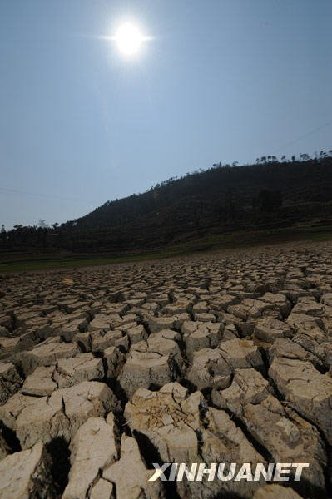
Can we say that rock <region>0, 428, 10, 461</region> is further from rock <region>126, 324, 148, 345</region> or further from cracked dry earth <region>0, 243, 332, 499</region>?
rock <region>126, 324, 148, 345</region>

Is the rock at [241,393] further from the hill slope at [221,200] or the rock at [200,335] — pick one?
the hill slope at [221,200]

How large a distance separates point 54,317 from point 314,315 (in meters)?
3.40

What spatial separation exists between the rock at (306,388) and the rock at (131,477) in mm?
955

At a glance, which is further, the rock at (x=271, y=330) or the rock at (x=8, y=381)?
the rock at (x=271, y=330)

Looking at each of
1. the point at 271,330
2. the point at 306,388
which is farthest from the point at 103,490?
the point at 271,330

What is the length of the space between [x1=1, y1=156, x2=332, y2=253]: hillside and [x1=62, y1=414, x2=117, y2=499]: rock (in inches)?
1411

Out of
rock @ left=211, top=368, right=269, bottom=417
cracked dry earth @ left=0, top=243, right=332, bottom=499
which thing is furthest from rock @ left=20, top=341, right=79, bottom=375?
rock @ left=211, top=368, right=269, bottom=417

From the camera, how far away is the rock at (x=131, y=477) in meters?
1.30

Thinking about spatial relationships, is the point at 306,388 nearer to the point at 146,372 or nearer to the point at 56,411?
the point at 146,372

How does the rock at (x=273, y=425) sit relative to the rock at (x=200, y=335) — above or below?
below

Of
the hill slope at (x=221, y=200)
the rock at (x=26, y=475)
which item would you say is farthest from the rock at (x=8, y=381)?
the hill slope at (x=221, y=200)

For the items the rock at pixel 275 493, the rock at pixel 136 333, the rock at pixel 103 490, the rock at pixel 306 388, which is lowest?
the rock at pixel 275 493

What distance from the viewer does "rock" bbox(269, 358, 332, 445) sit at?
1.78 meters

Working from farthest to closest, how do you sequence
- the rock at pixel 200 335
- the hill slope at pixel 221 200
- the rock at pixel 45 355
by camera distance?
the hill slope at pixel 221 200
the rock at pixel 200 335
the rock at pixel 45 355
